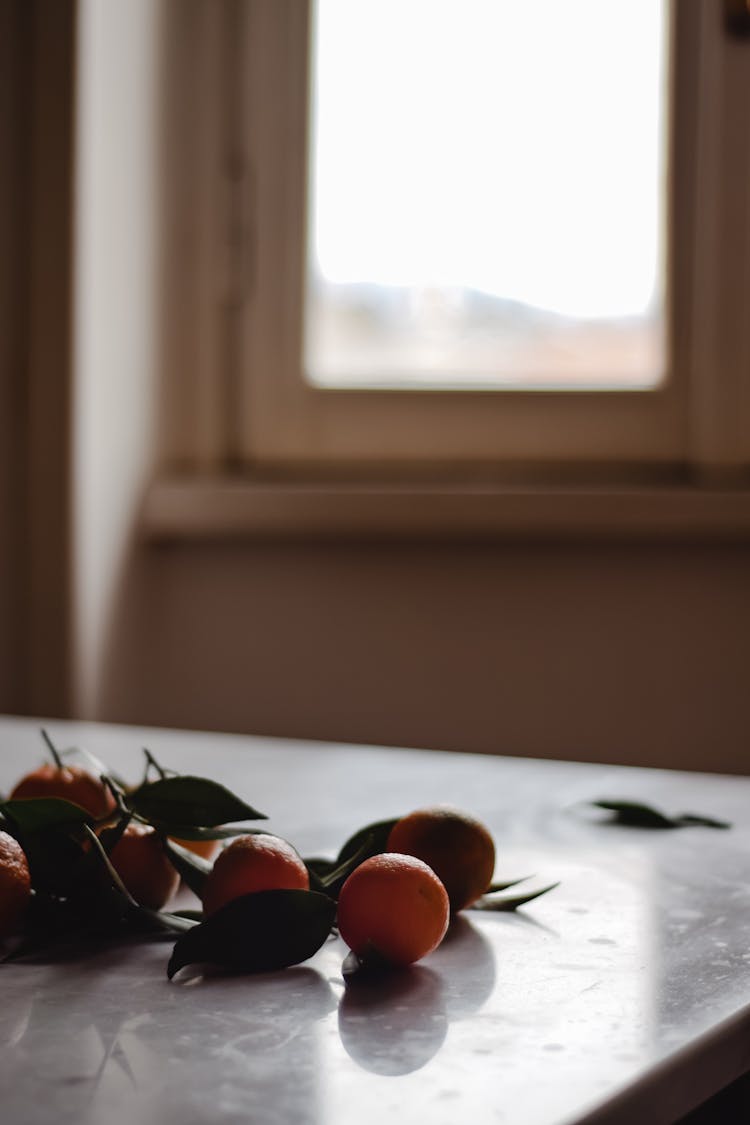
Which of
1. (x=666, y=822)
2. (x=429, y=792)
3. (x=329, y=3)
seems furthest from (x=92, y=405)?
(x=666, y=822)

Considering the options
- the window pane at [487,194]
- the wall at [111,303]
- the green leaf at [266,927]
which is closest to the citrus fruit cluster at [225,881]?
the green leaf at [266,927]

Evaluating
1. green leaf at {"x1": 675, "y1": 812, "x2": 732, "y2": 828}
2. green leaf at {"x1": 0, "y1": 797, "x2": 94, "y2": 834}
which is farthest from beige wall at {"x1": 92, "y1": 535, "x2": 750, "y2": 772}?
green leaf at {"x1": 0, "y1": 797, "x2": 94, "y2": 834}

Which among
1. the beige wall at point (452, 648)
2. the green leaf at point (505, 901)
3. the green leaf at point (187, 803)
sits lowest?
the beige wall at point (452, 648)

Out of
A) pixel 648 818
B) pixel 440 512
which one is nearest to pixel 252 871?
pixel 648 818

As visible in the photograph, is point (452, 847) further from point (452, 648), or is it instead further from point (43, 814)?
point (452, 648)

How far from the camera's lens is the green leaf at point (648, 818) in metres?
0.80

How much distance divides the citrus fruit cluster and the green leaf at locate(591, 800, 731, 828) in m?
0.20

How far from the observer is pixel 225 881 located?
1.81ft

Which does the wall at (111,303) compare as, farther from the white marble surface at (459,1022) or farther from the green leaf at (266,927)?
the green leaf at (266,927)

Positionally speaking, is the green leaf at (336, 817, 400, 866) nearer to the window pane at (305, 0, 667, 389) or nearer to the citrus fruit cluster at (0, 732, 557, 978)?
the citrus fruit cluster at (0, 732, 557, 978)

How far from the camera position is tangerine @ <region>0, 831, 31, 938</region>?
0.55 metres

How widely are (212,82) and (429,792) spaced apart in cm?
149

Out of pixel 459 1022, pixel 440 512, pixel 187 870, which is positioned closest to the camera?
pixel 459 1022

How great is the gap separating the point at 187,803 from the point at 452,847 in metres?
0.12
